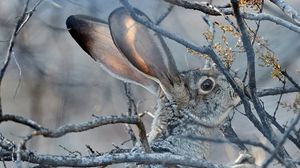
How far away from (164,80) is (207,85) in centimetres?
18

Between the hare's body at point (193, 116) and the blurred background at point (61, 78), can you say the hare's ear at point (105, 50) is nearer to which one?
the hare's body at point (193, 116)

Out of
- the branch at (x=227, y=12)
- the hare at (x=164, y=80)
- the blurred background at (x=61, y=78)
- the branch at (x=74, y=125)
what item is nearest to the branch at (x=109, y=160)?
the branch at (x=74, y=125)

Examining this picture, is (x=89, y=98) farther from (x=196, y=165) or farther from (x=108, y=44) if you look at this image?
(x=196, y=165)

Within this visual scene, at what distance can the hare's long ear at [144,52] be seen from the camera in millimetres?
2746

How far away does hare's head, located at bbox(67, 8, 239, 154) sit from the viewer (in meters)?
2.86

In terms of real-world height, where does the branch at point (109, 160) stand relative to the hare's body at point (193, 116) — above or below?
below

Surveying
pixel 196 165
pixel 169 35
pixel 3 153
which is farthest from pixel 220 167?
pixel 3 153

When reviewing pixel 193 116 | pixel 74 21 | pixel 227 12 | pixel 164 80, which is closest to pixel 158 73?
pixel 164 80

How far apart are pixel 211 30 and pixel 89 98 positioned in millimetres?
2224

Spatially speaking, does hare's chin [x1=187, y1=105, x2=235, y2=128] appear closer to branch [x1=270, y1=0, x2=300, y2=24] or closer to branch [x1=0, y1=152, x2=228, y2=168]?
branch [x1=270, y1=0, x2=300, y2=24]

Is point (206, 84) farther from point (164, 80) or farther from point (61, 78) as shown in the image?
point (61, 78)

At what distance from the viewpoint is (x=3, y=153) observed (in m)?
2.16

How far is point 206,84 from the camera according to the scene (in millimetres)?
3035

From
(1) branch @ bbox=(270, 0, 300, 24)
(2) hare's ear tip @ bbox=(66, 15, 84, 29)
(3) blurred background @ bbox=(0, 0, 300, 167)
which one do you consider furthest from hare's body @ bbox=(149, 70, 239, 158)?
(3) blurred background @ bbox=(0, 0, 300, 167)
